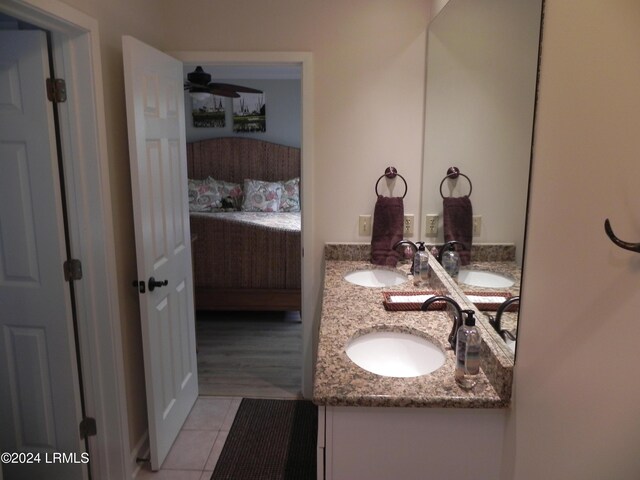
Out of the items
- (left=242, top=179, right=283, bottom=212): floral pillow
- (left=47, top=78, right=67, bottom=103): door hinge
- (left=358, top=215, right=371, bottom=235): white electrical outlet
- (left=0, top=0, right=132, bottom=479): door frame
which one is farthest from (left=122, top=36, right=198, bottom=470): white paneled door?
(left=242, top=179, right=283, bottom=212): floral pillow

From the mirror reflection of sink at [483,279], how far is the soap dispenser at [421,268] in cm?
38

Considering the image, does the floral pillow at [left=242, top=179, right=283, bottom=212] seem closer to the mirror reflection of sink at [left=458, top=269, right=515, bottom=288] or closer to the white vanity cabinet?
the mirror reflection of sink at [left=458, top=269, right=515, bottom=288]

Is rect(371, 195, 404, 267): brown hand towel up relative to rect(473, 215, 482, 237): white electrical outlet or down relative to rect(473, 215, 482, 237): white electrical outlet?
down

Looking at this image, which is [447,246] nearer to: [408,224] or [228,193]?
[408,224]

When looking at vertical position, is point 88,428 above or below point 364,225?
below

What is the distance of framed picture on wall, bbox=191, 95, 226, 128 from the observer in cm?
654

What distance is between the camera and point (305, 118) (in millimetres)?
2676

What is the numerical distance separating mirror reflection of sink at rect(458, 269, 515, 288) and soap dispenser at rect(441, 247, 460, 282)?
5cm

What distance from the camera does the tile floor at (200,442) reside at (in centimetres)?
231

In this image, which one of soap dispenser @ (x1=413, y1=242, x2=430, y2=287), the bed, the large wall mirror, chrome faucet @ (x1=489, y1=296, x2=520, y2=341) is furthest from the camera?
the bed

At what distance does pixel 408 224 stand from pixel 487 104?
120cm

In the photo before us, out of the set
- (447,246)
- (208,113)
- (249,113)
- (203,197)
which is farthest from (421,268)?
(208,113)

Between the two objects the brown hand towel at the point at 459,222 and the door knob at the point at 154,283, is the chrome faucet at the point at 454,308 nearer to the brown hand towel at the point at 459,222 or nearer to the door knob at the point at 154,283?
the brown hand towel at the point at 459,222

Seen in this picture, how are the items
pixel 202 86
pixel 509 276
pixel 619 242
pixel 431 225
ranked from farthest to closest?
pixel 202 86, pixel 431 225, pixel 509 276, pixel 619 242
